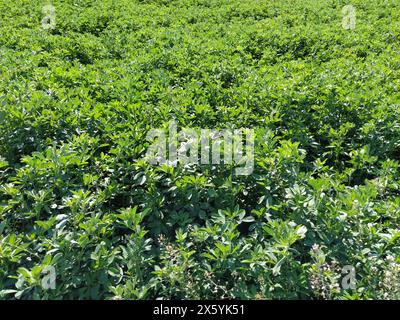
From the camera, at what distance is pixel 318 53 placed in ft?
18.8

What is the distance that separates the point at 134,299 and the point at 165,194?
86 cm

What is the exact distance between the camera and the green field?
7.20ft

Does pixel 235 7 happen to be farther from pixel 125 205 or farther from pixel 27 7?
pixel 125 205

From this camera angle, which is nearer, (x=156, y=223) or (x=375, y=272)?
(x=375, y=272)

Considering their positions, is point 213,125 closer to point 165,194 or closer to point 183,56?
point 165,194

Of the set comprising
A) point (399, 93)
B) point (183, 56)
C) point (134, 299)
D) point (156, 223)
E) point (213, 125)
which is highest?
point (183, 56)

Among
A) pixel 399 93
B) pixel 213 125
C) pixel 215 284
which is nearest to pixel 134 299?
pixel 215 284

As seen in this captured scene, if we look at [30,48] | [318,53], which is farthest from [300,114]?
[30,48]

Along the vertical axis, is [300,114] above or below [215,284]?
above

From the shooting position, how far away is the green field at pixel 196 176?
7.20 ft

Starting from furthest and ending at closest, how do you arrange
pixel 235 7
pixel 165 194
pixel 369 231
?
pixel 235 7, pixel 165 194, pixel 369 231

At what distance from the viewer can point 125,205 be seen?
2.86 meters

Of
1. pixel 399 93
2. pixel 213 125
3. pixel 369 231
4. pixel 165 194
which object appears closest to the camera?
pixel 369 231

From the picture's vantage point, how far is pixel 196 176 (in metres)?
2.73
